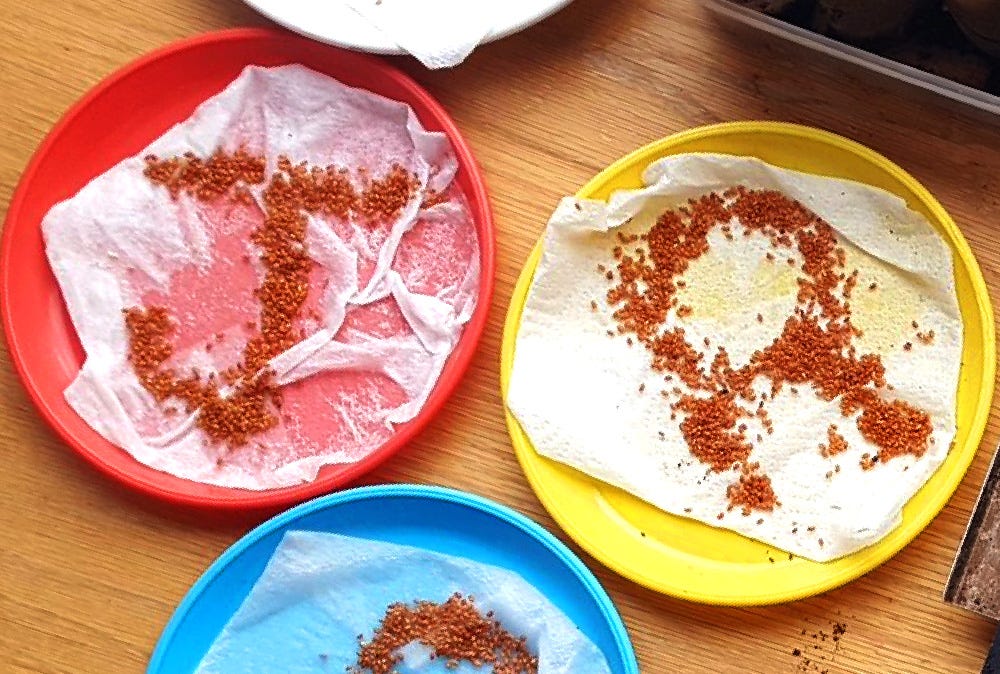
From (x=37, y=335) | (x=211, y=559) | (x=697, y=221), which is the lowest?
(x=211, y=559)

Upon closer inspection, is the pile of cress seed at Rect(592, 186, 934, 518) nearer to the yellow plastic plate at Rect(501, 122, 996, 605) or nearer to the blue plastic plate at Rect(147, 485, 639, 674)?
the yellow plastic plate at Rect(501, 122, 996, 605)

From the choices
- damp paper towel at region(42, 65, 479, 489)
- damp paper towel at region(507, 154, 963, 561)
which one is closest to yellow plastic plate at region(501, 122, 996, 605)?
damp paper towel at region(507, 154, 963, 561)

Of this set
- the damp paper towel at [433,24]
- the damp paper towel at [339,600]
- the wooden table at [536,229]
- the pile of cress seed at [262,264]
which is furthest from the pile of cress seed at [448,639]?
the damp paper towel at [433,24]

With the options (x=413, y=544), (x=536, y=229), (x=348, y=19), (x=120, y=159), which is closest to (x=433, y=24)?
(x=348, y=19)

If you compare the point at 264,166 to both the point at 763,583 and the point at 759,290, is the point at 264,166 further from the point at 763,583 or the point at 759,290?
the point at 763,583

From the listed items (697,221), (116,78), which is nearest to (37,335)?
(116,78)

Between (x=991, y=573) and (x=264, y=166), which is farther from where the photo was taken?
(x=264, y=166)

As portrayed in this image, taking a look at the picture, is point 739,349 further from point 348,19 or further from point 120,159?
point 120,159
